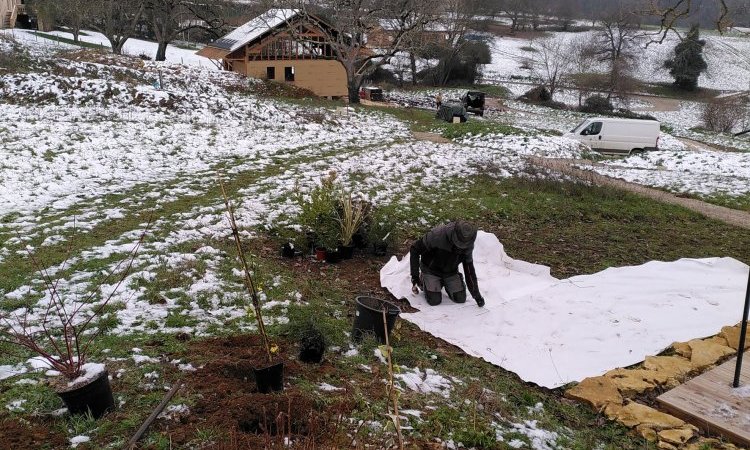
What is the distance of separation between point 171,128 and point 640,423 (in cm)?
1381

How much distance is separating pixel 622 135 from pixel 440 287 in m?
17.7

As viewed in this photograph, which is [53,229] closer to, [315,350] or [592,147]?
[315,350]

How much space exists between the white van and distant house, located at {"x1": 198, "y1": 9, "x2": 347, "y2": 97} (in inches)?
632

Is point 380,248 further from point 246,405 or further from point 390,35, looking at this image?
point 390,35

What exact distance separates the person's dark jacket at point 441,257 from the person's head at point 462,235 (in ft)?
0.25

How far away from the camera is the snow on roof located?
30605mm

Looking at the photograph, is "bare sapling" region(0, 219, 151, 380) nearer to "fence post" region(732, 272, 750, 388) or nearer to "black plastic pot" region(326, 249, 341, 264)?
"black plastic pot" region(326, 249, 341, 264)

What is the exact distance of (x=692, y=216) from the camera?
11.5 metres

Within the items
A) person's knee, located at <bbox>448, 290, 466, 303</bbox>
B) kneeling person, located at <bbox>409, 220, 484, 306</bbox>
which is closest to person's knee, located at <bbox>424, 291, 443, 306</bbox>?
kneeling person, located at <bbox>409, 220, 484, 306</bbox>

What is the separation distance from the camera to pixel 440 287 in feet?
21.7

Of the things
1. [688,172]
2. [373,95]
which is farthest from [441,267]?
[373,95]

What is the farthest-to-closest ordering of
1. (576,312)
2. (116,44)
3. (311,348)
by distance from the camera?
(116,44) < (576,312) < (311,348)

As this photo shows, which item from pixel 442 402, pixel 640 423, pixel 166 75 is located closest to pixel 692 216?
pixel 640 423

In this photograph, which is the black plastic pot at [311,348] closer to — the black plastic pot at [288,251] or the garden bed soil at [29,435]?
the garden bed soil at [29,435]
